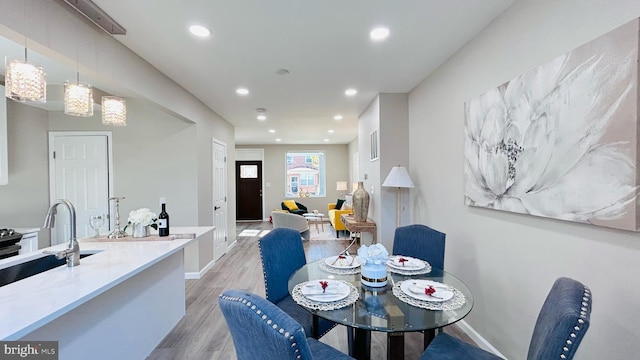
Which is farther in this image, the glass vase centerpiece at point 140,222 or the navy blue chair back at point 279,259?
the glass vase centerpiece at point 140,222

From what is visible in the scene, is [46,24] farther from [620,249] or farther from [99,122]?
[620,249]

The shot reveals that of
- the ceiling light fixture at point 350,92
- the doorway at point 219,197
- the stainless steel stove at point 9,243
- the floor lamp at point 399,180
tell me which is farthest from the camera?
the doorway at point 219,197

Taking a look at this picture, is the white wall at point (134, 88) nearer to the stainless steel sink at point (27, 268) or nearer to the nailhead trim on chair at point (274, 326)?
the stainless steel sink at point (27, 268)

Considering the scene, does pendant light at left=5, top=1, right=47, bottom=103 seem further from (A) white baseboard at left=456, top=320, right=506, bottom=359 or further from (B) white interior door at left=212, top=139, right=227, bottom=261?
(A) white baseboard at left=456, top=320, right=506, bottom=359

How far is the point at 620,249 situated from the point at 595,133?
1.78ft

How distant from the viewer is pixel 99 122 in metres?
3.82

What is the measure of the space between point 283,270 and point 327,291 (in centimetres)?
70

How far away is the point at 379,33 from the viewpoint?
2258 mm

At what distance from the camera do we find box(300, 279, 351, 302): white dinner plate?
146cm

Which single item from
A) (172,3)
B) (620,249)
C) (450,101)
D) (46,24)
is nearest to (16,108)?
(46,24)

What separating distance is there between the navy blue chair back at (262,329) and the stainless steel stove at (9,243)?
3.29 meters

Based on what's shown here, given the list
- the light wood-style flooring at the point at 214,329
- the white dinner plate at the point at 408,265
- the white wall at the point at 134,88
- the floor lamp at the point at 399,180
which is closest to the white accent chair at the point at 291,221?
the white wall at the point at 134,88

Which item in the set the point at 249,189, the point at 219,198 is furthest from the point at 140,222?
the point at 249,189

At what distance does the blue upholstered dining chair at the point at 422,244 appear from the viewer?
86.9 inches
